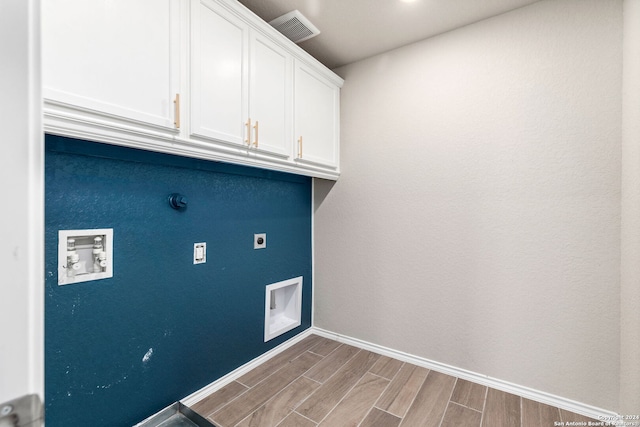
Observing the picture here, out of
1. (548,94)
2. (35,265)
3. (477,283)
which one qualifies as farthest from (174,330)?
(548,94)

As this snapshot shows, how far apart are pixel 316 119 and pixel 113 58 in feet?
4.47

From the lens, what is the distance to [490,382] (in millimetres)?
1886

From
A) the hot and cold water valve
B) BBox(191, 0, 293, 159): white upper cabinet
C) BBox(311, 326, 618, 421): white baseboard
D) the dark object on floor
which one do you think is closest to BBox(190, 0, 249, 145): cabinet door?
BBox(191, 0, 293, 159): white upper cabinet

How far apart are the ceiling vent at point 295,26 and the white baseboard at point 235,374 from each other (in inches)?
92.1

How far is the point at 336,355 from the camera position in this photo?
7.43 feet

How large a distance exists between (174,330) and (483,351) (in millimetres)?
1950

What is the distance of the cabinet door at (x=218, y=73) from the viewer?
1406 mm

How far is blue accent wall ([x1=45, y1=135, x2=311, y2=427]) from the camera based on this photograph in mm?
1229

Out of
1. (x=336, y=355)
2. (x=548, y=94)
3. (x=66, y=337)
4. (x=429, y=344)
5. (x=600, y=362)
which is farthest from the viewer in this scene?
(x=336, y=355)

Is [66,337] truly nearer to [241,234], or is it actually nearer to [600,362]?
[241,234]

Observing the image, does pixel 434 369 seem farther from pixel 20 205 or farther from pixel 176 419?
pixel 20 205

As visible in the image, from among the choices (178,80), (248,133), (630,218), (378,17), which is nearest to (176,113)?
(178,80)

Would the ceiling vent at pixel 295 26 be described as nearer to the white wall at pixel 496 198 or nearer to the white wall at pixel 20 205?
the white wall at pixel 496 198

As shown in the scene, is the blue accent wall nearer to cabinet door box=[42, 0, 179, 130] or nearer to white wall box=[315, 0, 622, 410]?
cabinet door box=[42, 0, 179, 130]
